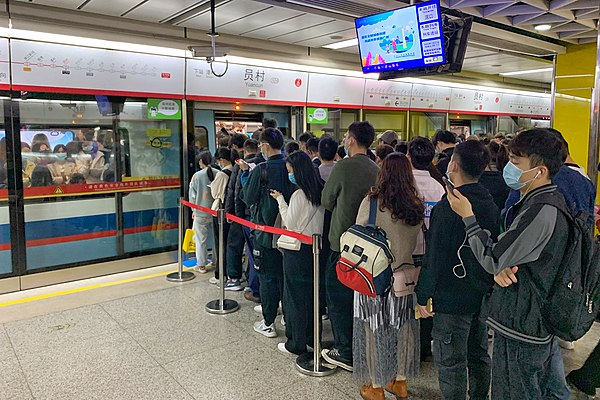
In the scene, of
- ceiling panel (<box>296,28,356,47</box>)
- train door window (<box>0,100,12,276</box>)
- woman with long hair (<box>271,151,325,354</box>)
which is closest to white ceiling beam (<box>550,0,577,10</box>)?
ceiling panel (<box>296,28,356,47</box>)

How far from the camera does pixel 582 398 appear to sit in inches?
123

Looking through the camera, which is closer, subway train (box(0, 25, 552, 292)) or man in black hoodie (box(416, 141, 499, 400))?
man in black hoodie (box(416, 141, 499, 400))

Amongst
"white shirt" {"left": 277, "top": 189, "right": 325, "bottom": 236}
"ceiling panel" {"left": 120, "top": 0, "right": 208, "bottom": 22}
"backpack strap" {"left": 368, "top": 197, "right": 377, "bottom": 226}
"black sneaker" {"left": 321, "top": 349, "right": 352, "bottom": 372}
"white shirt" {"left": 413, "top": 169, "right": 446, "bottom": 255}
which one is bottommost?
"black sneaker" {"left": 321, "top": 349, "right": 352, "bottom": 372}

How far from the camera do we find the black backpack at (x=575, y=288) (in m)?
2.10

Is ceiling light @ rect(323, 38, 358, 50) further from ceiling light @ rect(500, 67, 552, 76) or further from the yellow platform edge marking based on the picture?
ceiling light @ rect(500, 67, 552, 76)

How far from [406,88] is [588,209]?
6203 mm

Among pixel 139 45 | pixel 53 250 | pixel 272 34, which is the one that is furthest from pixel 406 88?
pixel 53 250

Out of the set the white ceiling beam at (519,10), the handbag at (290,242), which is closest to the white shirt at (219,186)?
the handbag at (290,242)

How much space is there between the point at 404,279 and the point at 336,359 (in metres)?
1.06

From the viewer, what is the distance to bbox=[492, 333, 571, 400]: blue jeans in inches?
87.4

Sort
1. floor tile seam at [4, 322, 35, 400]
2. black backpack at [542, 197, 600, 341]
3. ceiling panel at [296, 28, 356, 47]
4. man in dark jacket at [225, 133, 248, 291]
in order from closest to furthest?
black backpack at [542, 197, 600, 341], floor tile seam at [4, 322, 35, 400], man in dark jacket at [225, 133, 248, 291], ceiling panel at [296, 28, 356, 47]

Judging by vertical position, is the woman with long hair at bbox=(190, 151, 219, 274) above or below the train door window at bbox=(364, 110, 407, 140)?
below

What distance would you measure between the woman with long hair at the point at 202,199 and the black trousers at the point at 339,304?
2.93 metres

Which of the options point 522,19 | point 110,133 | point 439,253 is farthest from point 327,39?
point 439,253
